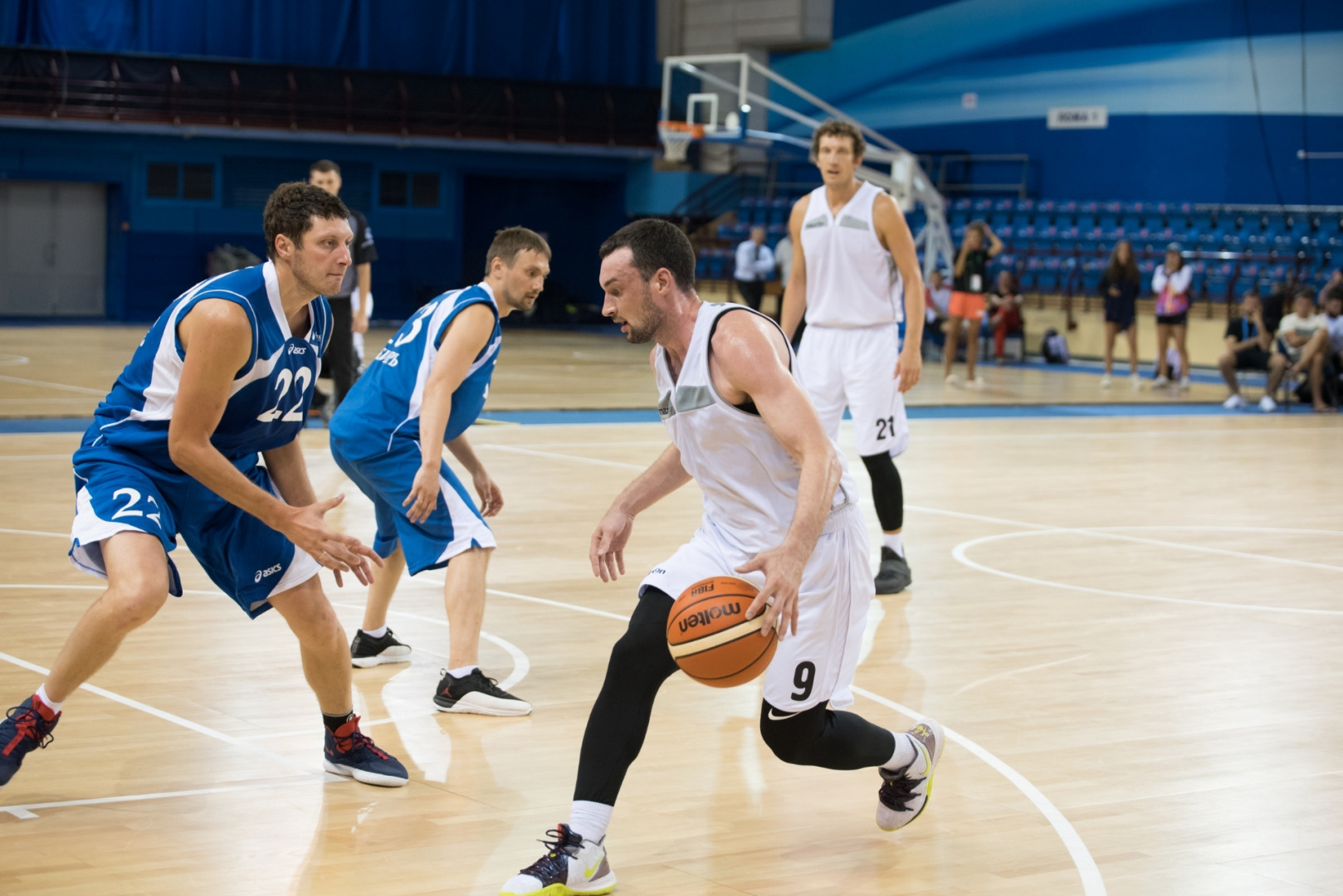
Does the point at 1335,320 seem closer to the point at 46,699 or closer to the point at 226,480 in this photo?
the point at 226,480

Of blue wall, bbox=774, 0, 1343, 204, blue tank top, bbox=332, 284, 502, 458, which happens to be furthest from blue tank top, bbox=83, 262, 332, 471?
blue wall, bbox=774, 0, 1343, 204

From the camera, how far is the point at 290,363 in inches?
145

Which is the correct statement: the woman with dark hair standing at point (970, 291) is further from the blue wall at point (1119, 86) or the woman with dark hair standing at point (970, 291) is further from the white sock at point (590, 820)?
the white sock at point (590, 820)

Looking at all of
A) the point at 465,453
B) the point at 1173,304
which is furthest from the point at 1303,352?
the point at 465,453

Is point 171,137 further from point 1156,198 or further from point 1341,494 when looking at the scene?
point 1341,494

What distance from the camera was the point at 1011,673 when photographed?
521 cm

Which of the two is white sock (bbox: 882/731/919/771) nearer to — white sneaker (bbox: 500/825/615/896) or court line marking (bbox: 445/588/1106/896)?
court line marking (bbox: 445/588/1106/896)

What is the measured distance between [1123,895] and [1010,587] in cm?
341

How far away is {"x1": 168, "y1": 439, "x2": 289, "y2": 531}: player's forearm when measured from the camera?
342 cm

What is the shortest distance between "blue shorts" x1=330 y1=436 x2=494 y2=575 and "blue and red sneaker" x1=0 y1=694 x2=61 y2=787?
1.22m

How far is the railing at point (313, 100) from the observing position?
23.7m

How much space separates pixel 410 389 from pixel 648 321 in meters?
1.75

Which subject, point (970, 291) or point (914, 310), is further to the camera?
point (970, 291)

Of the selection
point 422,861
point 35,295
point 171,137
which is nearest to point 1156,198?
point 171,137
